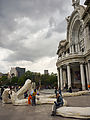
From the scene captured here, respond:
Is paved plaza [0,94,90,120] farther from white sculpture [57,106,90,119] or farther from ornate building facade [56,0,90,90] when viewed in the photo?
ornate building facade [56,0,90,90]

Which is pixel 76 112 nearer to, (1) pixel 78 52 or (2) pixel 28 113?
(2) pixel 28 113

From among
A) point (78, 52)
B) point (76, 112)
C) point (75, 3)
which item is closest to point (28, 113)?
point (76, 112)

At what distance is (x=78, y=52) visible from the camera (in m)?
31.9

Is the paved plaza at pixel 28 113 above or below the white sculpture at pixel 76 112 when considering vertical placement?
below

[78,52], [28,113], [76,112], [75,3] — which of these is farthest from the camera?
[75,3]

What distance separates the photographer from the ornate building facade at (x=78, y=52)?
30.2m

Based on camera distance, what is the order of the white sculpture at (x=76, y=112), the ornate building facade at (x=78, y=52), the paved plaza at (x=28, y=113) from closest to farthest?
the white sculpture at (x=76, y=112) < the paved plaza at (x=28, y=113) < the ornate building facade at (x=78, y=52)

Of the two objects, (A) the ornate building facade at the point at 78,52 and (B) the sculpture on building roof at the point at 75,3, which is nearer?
(A) the ornate building facade at the point at 78,52

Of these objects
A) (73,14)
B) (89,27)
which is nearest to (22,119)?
(89,27)

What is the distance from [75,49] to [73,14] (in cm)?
968

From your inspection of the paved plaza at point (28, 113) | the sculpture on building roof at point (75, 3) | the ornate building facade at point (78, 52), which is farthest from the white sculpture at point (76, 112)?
the sculpture on building roof at point (75, 3)

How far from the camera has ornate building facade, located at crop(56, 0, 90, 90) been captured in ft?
99.2

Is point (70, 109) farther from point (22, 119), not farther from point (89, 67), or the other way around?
point (89, 67)

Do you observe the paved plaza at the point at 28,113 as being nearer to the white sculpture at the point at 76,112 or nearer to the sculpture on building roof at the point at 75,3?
the white sculpture at the point at 76,112
